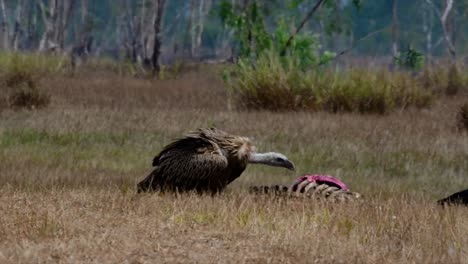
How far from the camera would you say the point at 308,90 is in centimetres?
1642

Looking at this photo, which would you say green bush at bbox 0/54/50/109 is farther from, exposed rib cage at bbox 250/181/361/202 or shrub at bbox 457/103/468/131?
exposed rib cage at bbox 250/181/361/202

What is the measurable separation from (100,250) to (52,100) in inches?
508

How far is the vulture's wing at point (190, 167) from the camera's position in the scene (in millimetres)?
7426

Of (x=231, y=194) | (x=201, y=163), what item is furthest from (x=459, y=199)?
(x=201, y=163)

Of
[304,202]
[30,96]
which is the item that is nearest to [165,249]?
[304,202]

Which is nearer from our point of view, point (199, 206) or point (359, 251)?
point (359, 251)

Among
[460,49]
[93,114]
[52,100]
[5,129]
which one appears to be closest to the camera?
[5,129]

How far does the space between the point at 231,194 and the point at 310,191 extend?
1.97ft

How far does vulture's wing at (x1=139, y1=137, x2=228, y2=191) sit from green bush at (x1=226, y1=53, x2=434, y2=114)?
8.50m

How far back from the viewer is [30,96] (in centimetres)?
1575

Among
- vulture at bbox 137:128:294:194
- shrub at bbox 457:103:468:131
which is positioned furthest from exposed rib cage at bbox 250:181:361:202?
shrub at bbox 457:103:468:131

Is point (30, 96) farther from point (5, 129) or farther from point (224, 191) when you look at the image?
point (224, 191)

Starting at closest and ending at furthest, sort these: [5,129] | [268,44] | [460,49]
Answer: [5,129] → [268,44] → [460,49]

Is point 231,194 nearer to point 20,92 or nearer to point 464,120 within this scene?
point 464,120
